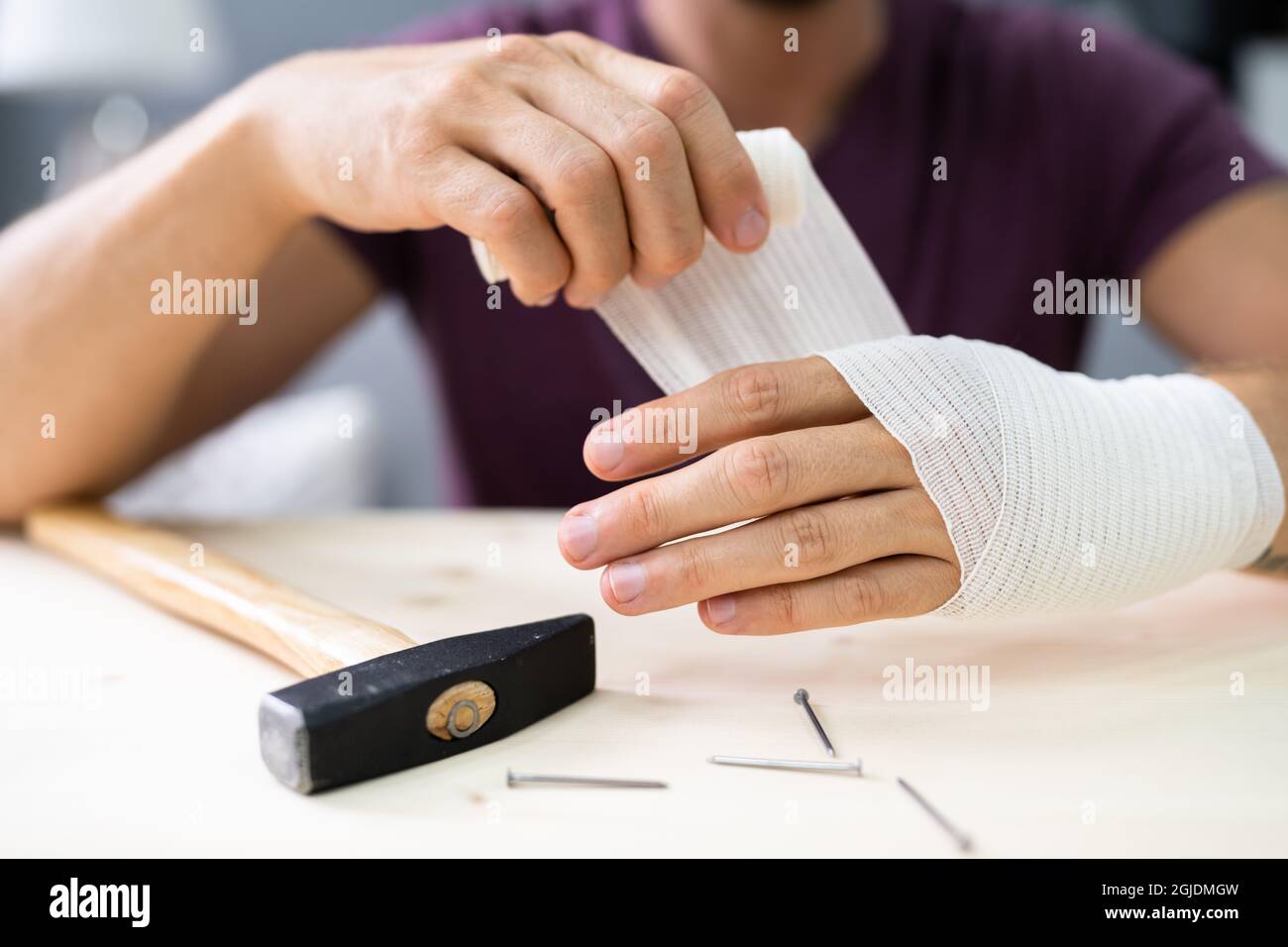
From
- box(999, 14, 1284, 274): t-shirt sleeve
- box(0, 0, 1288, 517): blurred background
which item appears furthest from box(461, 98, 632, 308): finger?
box(0, 0, 1288, 517): blurred background

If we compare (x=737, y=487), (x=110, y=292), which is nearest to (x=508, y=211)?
(x=737, y=487)

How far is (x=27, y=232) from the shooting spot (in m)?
0.96

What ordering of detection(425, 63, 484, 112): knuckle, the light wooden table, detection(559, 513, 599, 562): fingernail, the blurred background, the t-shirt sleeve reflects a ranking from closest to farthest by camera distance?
→ the light wooden table → detection(559, 513, 599, 562): fingernail → detection(425, 63, 484, 112): knuckle → the t-shirt sleeve → the blurred background

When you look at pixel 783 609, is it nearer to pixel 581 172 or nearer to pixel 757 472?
pixel 757 472

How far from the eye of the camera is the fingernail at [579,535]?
1.90 feet

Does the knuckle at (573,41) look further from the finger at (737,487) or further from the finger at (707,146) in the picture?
the finger at (737,487)

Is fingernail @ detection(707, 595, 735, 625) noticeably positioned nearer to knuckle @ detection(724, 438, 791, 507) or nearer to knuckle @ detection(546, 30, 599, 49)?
knuckle @ detection(724, 438, 791, 507)

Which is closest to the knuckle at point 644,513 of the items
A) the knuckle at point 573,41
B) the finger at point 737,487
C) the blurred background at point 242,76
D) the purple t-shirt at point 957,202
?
the finger at point 737,487

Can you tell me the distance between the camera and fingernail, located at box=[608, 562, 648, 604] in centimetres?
58

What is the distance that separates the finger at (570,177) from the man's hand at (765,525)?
12 centimetres

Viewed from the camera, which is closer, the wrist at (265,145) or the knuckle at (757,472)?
the knuckle at (757,472)

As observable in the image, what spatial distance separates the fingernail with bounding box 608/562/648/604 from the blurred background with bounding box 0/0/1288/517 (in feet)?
4.00

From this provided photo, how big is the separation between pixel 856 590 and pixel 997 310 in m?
0.79

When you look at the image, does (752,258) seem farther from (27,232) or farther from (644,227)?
(27,232)
